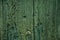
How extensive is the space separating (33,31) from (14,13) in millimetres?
274

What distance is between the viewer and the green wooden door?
4.60 ft

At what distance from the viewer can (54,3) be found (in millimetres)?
1403

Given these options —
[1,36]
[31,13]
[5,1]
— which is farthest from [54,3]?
[1,36]

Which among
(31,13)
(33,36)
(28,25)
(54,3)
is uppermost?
(54,3)

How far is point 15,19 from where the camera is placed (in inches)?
55.7

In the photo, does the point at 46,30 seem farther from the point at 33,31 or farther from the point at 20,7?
the point at 20,7

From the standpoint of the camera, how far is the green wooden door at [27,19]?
140cm

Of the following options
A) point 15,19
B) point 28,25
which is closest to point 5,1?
point 15,19

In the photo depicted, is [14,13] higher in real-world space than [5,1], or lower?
lower

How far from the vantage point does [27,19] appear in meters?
1.41

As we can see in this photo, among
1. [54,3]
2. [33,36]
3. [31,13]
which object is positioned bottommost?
[33,36]

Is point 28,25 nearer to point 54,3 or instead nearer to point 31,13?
point 31,13

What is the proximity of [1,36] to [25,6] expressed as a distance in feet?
1.32

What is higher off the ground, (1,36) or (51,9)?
(51,9)
